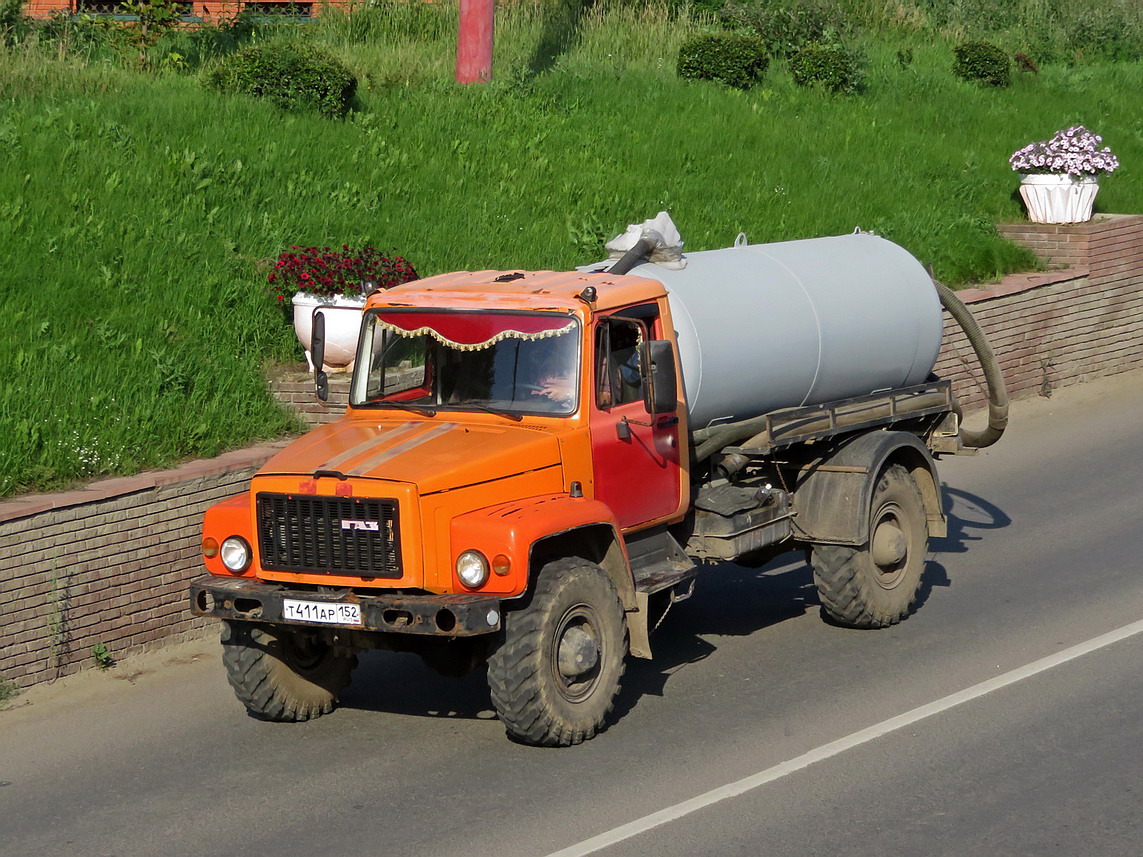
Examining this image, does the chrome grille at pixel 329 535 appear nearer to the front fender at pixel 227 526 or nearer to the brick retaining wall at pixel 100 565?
the front fender at pixel 227 526

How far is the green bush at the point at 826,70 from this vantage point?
24.8 meters

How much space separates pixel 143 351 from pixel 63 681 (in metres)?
3.27

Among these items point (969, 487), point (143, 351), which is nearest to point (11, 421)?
point (143, 351)

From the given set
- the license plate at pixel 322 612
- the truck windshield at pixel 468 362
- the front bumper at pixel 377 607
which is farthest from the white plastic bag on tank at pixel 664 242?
the license plate at pixel 322 612

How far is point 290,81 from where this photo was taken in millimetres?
18422

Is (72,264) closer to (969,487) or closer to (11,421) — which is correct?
(11,421)

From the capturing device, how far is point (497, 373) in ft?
29.6

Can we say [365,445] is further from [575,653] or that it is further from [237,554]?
[575,653]

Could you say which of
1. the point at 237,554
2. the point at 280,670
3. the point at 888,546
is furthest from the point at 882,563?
the point at 237,554

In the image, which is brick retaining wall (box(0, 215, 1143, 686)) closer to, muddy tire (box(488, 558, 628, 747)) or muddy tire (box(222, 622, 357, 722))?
muddy tire (box(222, 622, 357, 722))

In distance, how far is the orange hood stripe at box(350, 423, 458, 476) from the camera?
816 centimetres

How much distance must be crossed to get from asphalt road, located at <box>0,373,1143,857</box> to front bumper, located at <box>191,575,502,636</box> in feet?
2.62

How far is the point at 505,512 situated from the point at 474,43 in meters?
14.5

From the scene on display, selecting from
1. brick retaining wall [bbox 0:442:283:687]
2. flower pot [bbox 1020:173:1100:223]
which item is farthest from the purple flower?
brick retaining wall [bbox 0:442:283:687]
